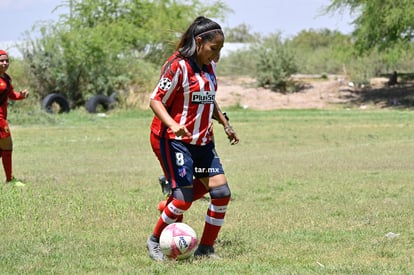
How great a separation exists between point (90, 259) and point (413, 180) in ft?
24.4

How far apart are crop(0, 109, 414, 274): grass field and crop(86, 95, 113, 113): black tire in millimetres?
12143

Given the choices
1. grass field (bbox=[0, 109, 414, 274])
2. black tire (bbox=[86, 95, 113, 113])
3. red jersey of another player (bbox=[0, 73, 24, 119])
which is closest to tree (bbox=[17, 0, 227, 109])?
black tire (bbox=[86, 95, 113, 113])

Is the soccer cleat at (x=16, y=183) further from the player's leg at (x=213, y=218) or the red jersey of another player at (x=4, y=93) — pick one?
the player's leg at (x=213, y=218)

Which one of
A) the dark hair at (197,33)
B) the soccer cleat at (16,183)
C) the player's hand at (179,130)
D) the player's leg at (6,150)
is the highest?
the dark hair at (197,33)

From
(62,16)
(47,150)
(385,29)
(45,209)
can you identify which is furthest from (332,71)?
(45,209)

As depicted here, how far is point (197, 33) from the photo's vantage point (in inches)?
269

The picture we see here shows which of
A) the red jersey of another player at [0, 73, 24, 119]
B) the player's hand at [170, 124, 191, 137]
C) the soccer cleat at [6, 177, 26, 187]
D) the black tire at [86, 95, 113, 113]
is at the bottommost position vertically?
the black tire at [86, 95, 113, 113]

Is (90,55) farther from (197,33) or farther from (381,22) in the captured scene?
(197,33)

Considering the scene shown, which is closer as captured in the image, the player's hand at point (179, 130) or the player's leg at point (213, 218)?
the player's hand at point (179, 130)

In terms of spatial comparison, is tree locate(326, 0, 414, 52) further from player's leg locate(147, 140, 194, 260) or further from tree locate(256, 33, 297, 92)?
player's leg locate(147, 140, 194, 260)

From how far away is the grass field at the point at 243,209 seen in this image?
6.81 meters

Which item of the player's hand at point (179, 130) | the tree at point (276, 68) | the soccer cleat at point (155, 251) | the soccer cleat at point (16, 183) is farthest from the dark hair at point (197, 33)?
the tree at point (276, 68)

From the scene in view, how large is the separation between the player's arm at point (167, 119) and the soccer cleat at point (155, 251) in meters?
1.08

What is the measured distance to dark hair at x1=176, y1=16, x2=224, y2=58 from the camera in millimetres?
6797
